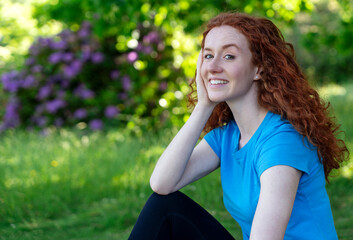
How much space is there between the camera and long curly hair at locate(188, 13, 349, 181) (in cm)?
176

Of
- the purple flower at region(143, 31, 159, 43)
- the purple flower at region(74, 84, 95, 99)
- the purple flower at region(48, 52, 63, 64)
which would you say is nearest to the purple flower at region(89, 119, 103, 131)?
the purple flower at region(74, 84, 95, 99)

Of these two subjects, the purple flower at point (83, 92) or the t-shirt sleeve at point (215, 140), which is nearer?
the t-shirt sleeve at point (215, 140)

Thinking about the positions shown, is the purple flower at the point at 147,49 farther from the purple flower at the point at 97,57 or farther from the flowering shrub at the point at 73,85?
the purple flower at the point at 97,57

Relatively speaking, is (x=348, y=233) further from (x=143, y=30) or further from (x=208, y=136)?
(x=143, y=30)

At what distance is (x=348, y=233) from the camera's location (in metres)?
3.21

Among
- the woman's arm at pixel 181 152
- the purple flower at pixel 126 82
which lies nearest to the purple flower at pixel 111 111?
the purple flower at pixel 126 82

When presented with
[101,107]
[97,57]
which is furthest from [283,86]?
[97,57]

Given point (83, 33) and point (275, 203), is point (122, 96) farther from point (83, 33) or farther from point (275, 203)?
point (275, 203)

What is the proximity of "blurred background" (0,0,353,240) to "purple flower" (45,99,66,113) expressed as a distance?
15mm

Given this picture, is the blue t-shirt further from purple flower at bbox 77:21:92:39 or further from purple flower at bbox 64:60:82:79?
purple flower at bbox 77:21:92:39

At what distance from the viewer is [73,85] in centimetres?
668

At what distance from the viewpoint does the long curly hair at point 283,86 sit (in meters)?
1.76

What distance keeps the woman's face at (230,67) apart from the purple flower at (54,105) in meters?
4.78

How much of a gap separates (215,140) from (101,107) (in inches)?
172
